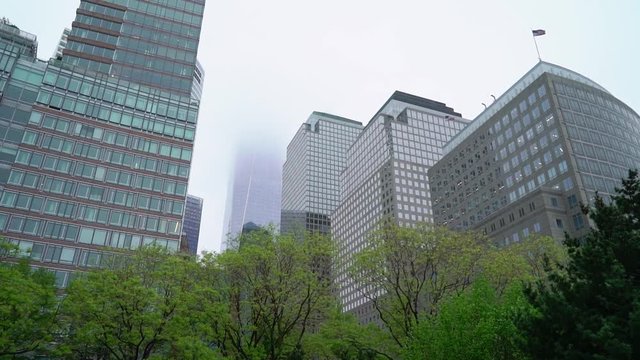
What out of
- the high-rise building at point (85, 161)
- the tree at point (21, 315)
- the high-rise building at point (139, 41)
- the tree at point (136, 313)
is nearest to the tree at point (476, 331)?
the tree at point (136, 313)

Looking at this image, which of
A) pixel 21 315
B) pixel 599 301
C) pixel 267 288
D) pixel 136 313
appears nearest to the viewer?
pixel 599 301

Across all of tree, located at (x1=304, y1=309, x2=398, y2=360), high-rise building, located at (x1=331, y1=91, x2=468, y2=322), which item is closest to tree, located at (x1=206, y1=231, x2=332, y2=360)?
tree, located at (x1=304, y1=309, x2=398, y2=360)

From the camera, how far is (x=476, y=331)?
77.4ft

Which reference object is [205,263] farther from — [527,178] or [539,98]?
[539,98]

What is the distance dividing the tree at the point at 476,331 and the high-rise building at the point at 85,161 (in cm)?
4838

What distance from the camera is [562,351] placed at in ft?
59.2

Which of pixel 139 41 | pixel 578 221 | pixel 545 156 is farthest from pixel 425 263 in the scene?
pixel 139 41

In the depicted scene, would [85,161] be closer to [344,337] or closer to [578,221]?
[344,337]

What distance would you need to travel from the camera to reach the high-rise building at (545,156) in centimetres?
9112

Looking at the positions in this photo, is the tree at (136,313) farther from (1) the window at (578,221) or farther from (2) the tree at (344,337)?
(1) the window at (578,221)

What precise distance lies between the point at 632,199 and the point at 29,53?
104354 mm

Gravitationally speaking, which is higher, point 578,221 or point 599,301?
point 578,221

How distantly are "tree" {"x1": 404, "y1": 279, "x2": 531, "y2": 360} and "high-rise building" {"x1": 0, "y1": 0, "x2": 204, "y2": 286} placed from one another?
4838 centimetres

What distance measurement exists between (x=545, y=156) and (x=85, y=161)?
303 feet
